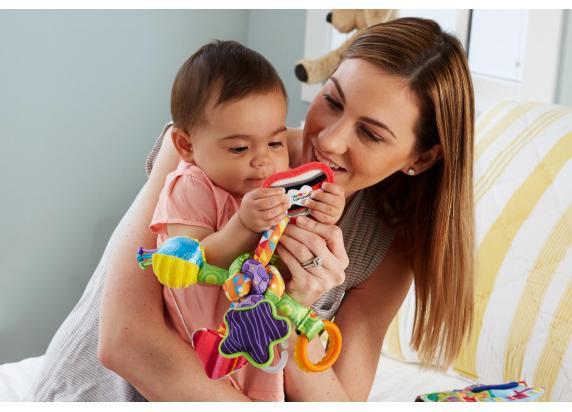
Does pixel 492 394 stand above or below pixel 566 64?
below

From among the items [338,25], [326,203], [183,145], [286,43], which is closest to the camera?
[326,203]

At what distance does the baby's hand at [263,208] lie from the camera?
40.5 inches

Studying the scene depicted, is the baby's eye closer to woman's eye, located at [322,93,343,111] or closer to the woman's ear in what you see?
woman's eye, located at [322,93,343,111]

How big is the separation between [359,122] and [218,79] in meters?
0.26

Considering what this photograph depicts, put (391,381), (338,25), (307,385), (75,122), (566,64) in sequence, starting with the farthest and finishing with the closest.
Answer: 1. (75,122)
2. (338,25)
3. (566,64)
4. (391,381)
5. (307,385)

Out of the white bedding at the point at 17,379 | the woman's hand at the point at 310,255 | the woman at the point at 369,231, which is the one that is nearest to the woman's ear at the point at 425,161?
the woman at the point at 369,231

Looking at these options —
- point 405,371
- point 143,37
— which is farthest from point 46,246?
point 405,371

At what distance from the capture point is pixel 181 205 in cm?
117

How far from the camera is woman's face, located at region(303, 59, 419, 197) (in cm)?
129

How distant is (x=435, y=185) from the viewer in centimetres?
153

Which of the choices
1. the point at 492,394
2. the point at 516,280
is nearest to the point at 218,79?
the point at 492,394

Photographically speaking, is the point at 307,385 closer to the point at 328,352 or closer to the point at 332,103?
the point at 328,352

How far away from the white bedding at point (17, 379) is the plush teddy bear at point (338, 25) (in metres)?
1.14

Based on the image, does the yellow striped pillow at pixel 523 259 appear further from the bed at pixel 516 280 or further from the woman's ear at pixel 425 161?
the woman's ear at pixel 425 161
